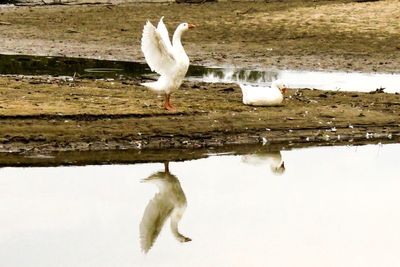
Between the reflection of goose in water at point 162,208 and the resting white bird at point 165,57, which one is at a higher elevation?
the resting white bird at point 165,57

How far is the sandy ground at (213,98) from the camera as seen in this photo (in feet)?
45.6

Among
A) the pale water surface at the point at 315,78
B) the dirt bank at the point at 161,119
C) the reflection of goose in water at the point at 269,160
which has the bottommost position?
the reflection of goose in water at the point at 269,160

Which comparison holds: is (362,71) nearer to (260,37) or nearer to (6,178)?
(260,37)

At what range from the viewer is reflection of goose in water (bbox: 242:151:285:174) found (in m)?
13.5

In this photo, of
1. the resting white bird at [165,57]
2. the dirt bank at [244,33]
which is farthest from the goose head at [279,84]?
the dirt bank at [244,33]

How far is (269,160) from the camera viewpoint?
1386 cm

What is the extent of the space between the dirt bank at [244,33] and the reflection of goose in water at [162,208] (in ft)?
32.4

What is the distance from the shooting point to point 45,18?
96.8 ft

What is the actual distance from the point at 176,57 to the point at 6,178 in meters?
3.09

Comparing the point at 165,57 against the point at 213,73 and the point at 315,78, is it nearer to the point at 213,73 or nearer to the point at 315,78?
the point at 213,73

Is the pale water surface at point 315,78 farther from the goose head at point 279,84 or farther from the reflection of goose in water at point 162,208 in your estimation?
the reflection of goose in water at point 162,208

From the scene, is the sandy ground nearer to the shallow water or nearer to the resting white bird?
the resting white bird

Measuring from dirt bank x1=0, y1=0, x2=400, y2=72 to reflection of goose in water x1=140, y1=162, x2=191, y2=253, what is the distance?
32.4ft

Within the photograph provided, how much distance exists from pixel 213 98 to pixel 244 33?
10.3 metres
